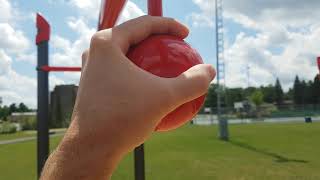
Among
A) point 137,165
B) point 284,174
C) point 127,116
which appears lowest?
point 284,174

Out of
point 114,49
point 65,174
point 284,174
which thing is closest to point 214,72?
point 114,49

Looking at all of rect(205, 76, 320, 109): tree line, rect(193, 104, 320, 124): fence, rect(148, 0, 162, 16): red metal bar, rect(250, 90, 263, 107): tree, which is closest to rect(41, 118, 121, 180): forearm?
rect(148, 0, 162, 16): red metal bar

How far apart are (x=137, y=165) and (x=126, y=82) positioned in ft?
11.6

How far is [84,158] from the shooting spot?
88 cm

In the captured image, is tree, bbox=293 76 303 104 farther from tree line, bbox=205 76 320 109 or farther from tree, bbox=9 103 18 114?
tree, bbox=9 103 18 114

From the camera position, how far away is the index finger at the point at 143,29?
3.19ft

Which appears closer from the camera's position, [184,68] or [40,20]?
[184,68]

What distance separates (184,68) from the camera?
3.88ft

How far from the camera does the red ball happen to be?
43.5 inches

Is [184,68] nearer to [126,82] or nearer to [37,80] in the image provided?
[126,82]

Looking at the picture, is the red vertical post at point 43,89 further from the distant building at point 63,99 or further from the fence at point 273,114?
the fence at point 273,114

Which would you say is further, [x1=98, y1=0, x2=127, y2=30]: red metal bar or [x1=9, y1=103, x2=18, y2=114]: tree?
[x1=9, y1=103, x2=18, y2=114]: tree

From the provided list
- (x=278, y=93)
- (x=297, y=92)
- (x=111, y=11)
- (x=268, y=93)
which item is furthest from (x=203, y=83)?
(x=268, y=93)

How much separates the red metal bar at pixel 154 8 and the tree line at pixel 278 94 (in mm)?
77267
